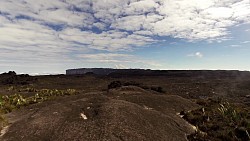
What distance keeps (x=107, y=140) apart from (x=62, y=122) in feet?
15.9

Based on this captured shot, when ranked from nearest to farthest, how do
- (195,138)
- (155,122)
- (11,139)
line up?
(11,139)
(195,138)
(155,122)

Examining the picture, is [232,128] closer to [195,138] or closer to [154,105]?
[195,138]

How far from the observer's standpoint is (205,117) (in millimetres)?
25797

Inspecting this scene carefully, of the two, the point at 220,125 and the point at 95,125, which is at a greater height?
the point at 95,125

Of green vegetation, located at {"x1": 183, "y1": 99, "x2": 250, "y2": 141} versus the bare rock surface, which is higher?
the bare rock surface

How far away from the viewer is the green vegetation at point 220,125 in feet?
66.7

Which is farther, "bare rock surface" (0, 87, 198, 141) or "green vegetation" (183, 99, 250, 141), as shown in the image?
"green vegetation" (183, 99, 250, 141)

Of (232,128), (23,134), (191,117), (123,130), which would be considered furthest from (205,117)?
(23,134)

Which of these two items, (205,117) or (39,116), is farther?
(205,117)

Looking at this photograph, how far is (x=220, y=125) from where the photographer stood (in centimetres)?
2291

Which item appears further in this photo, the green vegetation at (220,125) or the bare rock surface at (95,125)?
the green vegetation at (220,125)

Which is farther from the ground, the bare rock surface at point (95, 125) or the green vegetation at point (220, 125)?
the bare rock surface at point (95, 125)

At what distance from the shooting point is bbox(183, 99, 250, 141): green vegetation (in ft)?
66.7

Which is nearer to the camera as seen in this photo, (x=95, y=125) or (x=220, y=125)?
(x=95, y=125)
